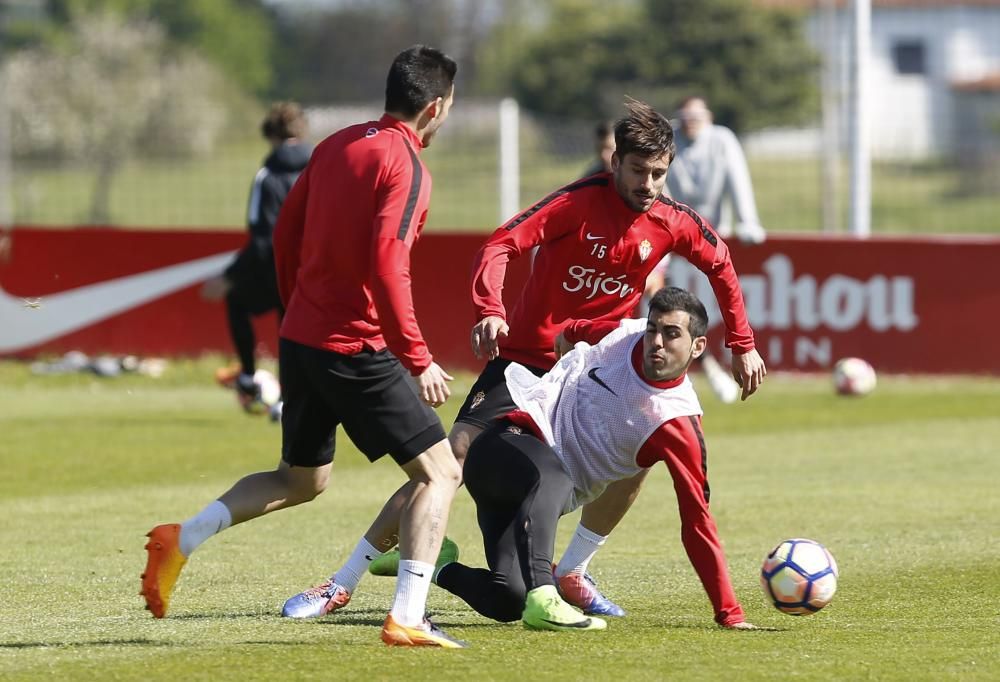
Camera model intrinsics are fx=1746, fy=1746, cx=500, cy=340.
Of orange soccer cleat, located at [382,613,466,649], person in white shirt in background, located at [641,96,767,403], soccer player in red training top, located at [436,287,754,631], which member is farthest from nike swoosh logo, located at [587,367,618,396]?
person in white shirt in background, located at [641,96,767,403]

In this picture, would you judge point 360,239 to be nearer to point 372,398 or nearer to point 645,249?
point 372,398

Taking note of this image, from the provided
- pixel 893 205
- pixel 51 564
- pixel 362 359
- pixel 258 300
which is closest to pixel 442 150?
pixel 893 205

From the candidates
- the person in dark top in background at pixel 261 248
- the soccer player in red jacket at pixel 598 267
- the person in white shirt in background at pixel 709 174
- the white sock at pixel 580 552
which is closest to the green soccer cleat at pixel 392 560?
the soccer player in red jacket at pixel 598 267

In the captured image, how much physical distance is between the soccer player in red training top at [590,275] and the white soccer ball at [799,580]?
2.11 feet

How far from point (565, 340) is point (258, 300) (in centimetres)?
679

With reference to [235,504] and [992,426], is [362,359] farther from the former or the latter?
[992,426]

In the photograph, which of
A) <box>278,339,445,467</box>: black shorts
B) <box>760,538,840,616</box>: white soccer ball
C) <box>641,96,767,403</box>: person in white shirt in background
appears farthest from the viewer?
<box>641,96,767,403</box>: person in white shirt in background

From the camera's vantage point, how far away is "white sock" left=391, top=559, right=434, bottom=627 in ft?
20.5

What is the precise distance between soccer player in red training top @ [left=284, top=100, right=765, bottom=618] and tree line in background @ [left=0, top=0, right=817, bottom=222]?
20427 millimetres

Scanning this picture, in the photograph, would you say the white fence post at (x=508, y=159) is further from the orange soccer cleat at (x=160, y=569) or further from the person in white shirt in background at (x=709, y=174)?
the orange soccer cleat at (x=160, y=569)

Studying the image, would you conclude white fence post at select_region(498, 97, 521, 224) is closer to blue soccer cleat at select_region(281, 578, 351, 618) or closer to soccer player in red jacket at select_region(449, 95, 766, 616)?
soccer player in red jacket at select_region(449, 95, 766, 616)

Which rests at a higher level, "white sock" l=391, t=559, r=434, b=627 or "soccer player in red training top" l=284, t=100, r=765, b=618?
"soccer player in red training top" l=284, t=100, r=765, b=618

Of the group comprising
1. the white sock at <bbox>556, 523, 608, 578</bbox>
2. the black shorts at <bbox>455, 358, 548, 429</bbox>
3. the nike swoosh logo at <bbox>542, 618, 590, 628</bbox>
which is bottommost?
the nike swoosh logo at <bbox>542, 618, 590, 628</bbox>

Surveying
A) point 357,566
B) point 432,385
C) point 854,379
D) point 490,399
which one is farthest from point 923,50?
point 432,385
